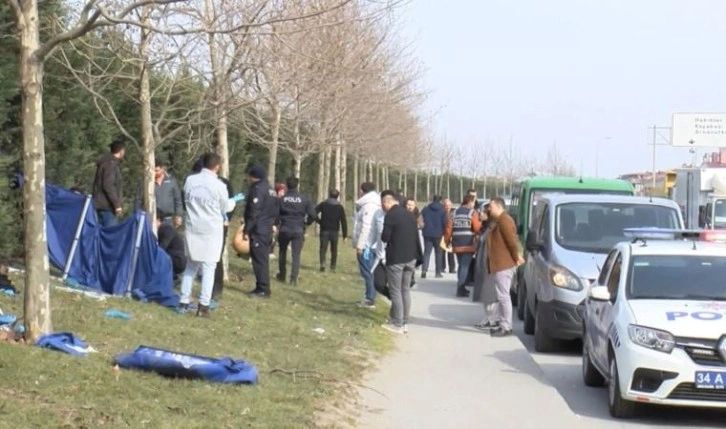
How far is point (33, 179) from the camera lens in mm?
9109

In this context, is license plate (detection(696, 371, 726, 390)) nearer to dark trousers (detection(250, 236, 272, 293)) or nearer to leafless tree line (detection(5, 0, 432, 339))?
leafless tree line (detection(5, 0, 432, 339))

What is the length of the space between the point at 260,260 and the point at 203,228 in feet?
11.3

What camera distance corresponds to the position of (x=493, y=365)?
12688 millimetres

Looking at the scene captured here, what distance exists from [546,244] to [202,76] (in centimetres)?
508

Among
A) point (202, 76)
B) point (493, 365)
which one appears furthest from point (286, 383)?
point (202, 76)

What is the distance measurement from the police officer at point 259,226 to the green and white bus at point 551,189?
4.57 metres

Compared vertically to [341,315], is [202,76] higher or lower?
higher

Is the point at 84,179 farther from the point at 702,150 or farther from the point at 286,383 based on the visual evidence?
the point at 702,150

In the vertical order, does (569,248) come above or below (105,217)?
below

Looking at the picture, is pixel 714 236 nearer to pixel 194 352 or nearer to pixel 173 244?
pixel 194 352

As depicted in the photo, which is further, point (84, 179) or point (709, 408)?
point (84, 179)

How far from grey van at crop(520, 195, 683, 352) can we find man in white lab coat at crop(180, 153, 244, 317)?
13.2ft

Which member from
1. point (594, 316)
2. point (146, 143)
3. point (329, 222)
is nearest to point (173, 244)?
point (146, 143)

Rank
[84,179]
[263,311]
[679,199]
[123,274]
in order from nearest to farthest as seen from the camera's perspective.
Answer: [123,274] < [263,311] < [84,179] < [679,199]
